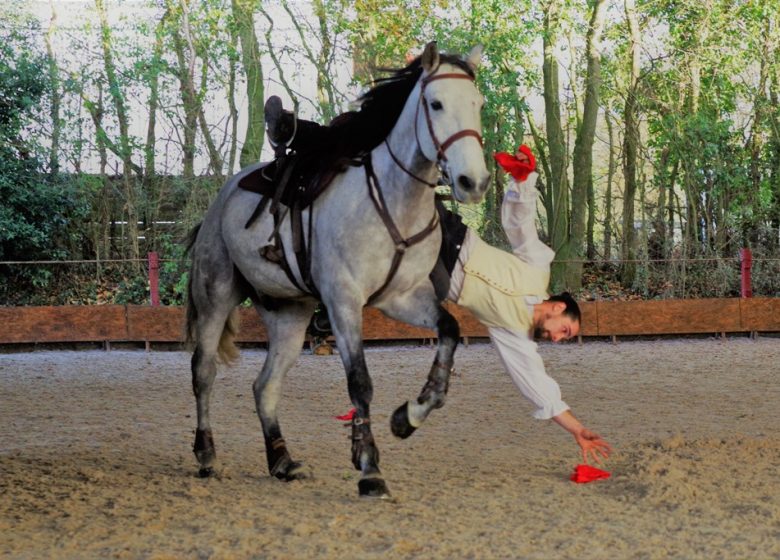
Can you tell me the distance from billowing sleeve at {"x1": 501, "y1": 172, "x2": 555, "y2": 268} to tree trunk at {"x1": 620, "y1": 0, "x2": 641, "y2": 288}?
1181 cm

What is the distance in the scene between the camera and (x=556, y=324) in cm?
525

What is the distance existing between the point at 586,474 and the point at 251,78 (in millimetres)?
12355

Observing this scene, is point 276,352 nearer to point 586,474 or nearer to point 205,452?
point 205,452

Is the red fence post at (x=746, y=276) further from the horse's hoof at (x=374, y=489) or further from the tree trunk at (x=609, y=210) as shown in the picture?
the horse's hoof at (x=374, y=489)

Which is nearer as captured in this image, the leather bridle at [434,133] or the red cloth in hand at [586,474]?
the leather bridle at [434,133]

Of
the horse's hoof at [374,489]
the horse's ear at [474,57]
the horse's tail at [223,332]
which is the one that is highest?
the horse's ear at [474,57]

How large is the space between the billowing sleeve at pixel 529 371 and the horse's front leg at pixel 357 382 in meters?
0.75

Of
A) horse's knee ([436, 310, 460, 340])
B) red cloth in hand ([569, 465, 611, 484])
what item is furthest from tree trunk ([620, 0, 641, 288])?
horse's knee ([436, 310, 460, 340])

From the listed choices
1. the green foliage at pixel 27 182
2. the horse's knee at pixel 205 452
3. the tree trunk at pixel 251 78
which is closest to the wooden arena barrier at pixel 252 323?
the green foliage at pixel 27 182

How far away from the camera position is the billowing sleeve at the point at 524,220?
5160 mm

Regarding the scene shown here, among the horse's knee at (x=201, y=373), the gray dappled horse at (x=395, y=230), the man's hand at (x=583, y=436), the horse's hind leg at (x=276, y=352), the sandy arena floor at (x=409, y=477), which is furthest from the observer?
the horse's knee at (x=201, y=373)

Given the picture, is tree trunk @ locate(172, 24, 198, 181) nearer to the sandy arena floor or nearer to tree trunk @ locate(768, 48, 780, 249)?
the sandy arena floor

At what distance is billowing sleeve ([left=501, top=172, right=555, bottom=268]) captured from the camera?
5.16 meters

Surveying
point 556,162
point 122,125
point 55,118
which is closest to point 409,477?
point 556,162
